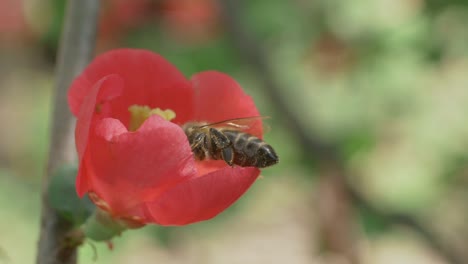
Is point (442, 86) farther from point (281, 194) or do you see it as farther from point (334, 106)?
point (281, 194)

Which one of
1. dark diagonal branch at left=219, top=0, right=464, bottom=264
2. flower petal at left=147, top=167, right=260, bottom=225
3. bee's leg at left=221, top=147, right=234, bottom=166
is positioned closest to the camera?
flower petal at left=147, top=167, right=260, bottom=225

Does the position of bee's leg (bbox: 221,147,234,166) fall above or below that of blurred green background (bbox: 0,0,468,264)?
below

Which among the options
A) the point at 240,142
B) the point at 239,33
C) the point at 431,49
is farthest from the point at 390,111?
the point at 240,142

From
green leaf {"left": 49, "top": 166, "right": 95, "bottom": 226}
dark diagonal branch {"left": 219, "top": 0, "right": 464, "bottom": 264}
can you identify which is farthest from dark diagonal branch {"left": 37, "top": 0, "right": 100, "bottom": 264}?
dark diagonal branch {"left": 219, "top": 0, "right": 464, "bottom": 264}

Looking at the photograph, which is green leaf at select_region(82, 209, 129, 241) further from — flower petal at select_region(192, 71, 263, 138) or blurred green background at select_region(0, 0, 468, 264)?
blurred green background at select_region(0, 0, 468, 264)

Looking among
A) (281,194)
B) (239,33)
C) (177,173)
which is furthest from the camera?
(281,194)

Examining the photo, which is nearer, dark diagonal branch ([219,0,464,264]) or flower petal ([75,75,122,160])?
flower petal ([75,75,122,160])
